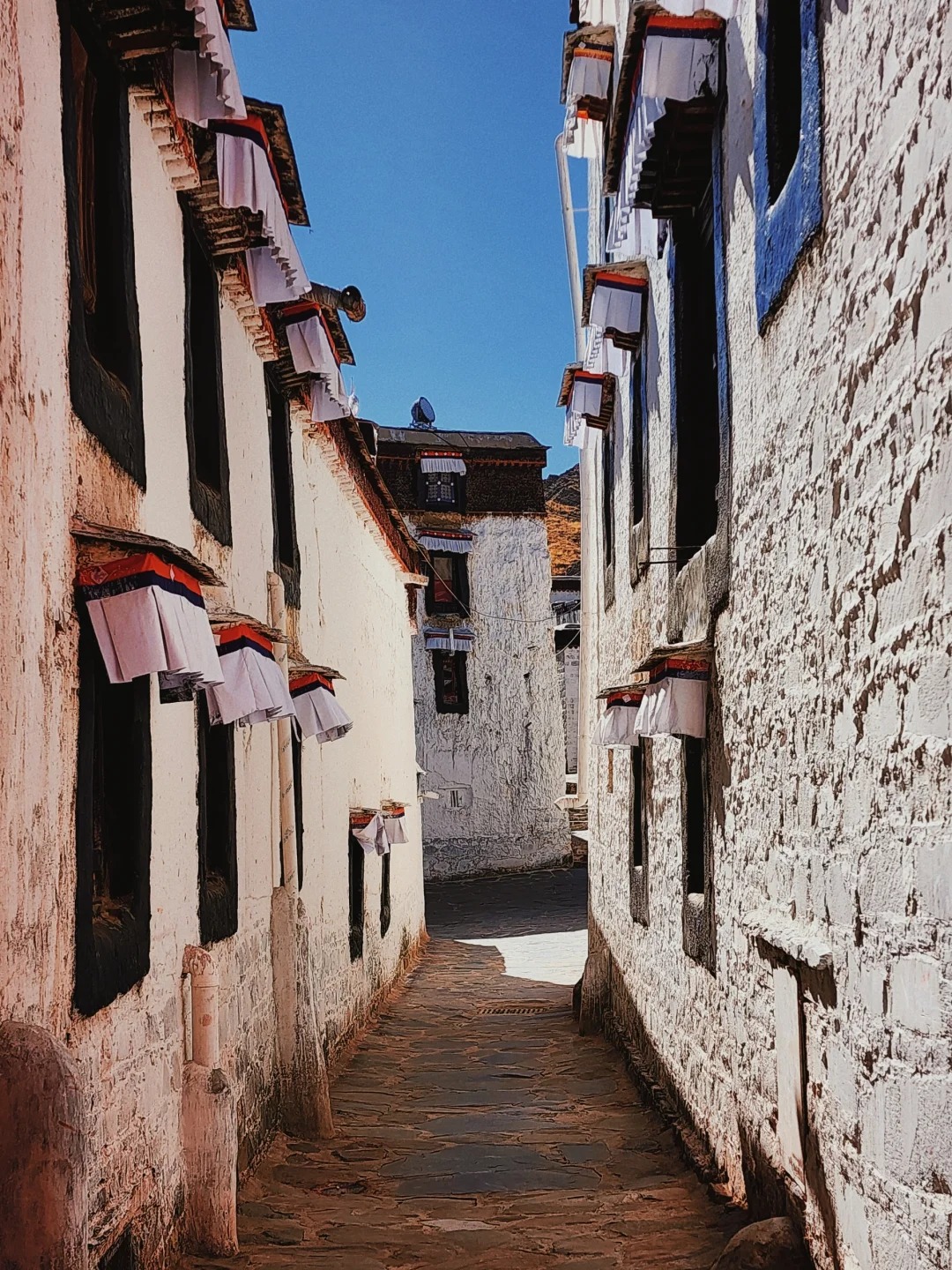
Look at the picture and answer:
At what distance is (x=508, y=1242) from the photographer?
17.5 ft

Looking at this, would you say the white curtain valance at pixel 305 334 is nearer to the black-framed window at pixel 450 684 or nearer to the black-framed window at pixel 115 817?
the black-framed window at pixel 115 817

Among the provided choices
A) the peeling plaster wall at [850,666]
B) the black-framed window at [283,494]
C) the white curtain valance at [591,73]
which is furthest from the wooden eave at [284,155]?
the white curtain valance at [591,73]

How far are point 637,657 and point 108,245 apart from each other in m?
5.34

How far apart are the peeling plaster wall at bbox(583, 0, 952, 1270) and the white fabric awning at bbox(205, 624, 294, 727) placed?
2114mm

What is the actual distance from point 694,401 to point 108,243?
358 centimetres

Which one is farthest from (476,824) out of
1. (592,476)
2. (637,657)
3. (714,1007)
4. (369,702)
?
(714,1007)

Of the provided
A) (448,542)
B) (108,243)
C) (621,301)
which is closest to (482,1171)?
(108,243)

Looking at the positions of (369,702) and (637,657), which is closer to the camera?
(637,657)

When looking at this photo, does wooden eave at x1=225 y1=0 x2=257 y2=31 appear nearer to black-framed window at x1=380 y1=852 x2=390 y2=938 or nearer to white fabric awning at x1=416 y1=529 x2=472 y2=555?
black-framed window at x1=380 y1=852 x2=390 y2=938

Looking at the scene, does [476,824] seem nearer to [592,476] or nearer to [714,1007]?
[592,476]

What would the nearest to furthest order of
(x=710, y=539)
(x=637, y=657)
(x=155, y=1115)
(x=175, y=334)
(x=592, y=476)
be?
(x=155, y=1115), (x=175, y=334), (x=710, y=539), (x=637, y=657), (x=592, y=476)

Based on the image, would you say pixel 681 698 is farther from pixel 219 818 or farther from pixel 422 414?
pixel 422 414

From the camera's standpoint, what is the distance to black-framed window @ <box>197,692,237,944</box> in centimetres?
624

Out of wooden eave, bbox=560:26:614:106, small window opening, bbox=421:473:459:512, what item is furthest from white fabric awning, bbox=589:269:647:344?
small window opening, bbox=421:473:459:512
